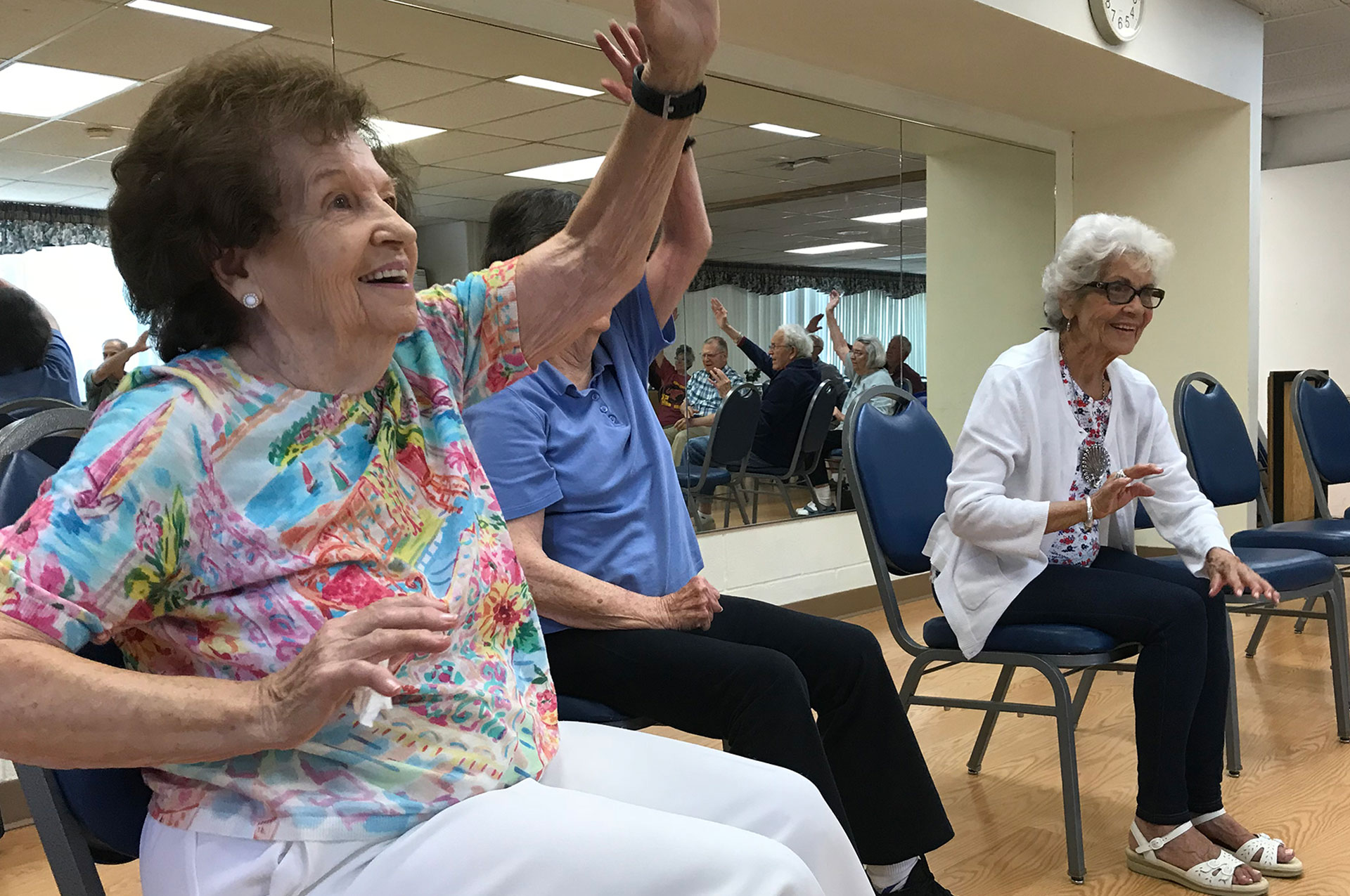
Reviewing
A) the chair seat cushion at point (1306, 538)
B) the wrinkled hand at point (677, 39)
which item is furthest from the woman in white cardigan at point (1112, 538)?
the wrinkled hand at point (677, 39)

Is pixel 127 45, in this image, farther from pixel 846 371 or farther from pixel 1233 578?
pixel 846 371

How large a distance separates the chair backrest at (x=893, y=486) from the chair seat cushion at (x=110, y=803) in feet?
4.96

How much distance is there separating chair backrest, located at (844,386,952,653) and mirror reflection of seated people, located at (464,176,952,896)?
568mm

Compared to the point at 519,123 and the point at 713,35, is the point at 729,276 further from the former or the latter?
the point at 713,35

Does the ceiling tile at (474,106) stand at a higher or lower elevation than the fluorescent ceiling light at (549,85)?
lower

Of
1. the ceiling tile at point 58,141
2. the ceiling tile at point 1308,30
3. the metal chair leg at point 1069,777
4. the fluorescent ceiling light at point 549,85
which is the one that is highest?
the ceiling tile at point 1308,30

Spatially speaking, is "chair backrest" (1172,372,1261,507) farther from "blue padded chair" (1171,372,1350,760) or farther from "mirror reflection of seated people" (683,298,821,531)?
"mirror reflection of seated people" (683,298,821,531)

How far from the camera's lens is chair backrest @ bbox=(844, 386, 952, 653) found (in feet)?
7.35

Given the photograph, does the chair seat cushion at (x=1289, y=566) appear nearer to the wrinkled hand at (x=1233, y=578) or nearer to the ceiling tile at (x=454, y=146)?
the wrinkled hand at (x=1233, y=578)

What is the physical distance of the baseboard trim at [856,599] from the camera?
4707 mm

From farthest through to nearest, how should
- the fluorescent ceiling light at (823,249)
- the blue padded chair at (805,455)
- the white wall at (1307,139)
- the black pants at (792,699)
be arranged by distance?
the white wall at (1307,139) < the fluorescent ceiling light at (823,249) < the blue padded chair at (805,455) < the black pants at (792,699)

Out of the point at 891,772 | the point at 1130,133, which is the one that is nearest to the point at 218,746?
the point at 891,772

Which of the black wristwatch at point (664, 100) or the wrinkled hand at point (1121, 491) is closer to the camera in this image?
the black wristwatch at point (664, 100)

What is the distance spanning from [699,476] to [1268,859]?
258 cm
